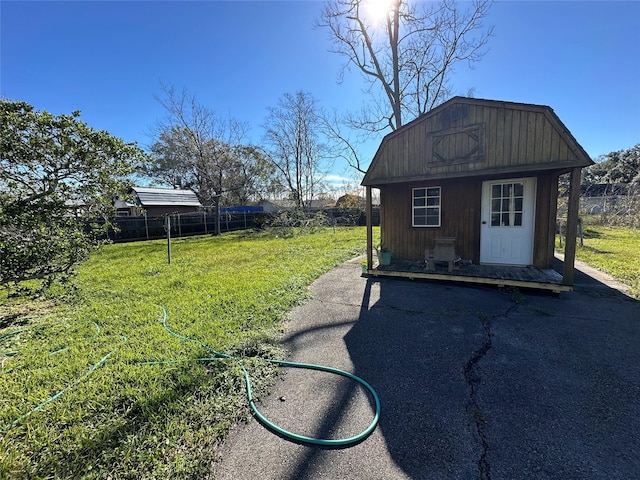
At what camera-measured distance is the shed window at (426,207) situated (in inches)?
250

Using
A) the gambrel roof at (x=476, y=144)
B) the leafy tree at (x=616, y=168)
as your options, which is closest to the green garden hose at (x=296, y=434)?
the gambrel roof at (x=476, y=144)

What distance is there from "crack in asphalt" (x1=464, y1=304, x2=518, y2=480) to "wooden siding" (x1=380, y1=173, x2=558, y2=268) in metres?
2.89

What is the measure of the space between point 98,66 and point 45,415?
9.54m

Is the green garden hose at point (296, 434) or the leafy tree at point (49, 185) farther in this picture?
the leafy tree at point (49, 185)

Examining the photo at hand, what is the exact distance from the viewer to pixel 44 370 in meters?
2.60

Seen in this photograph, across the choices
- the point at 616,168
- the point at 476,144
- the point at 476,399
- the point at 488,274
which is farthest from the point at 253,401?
the point at 616,168

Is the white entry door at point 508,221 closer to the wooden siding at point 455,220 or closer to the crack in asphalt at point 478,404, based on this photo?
the wooden siding at point 455,220

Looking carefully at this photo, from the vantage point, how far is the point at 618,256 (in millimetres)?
7203

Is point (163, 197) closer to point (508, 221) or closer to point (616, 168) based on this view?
point (508, 221)

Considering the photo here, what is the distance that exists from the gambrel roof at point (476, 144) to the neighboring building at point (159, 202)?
16368 mm

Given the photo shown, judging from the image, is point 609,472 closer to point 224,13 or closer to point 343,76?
point 224,13

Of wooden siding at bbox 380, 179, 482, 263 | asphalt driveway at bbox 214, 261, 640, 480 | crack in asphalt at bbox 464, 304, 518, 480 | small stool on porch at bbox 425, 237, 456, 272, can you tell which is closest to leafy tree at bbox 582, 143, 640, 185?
wooden siding at bbox 380, 179, 482, 263

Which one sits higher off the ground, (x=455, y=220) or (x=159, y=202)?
(x=159, y=202)

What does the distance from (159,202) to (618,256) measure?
22.7m
